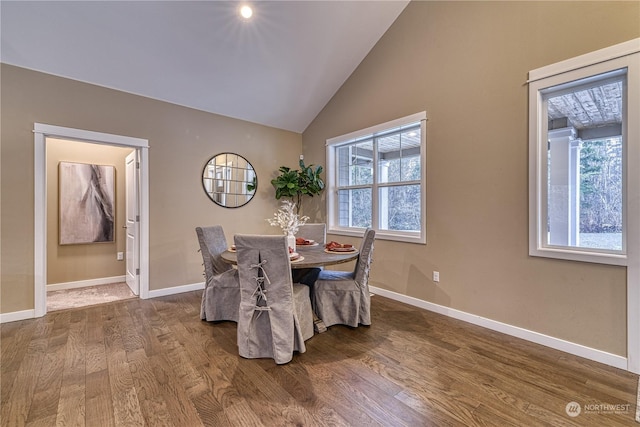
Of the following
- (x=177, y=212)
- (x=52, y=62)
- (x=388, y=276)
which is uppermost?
(x=52, y=62)

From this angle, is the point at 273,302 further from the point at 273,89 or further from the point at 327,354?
the point at 273,89

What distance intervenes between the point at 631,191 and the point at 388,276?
243cm

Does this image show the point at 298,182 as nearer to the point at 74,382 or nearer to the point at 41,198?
the point at 41,198

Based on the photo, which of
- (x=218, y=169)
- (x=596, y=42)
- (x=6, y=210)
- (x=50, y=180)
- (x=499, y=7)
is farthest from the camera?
(x=218, y=169)

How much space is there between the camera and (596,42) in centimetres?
220

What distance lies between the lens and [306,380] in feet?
6.37

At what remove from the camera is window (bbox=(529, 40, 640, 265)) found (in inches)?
82.7

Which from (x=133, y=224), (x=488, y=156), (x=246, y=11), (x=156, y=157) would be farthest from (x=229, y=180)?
(x=488, y=156)

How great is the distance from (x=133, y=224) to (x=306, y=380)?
334cm

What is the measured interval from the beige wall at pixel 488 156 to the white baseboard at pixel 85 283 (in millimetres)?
4339

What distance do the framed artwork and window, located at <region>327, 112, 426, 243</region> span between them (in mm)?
3601

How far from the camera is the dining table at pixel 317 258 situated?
2.32 meters

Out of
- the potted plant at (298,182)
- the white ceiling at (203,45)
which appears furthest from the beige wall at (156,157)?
the potted plant at (298,182)

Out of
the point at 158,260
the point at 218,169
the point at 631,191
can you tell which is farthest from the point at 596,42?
the point at 158,260
